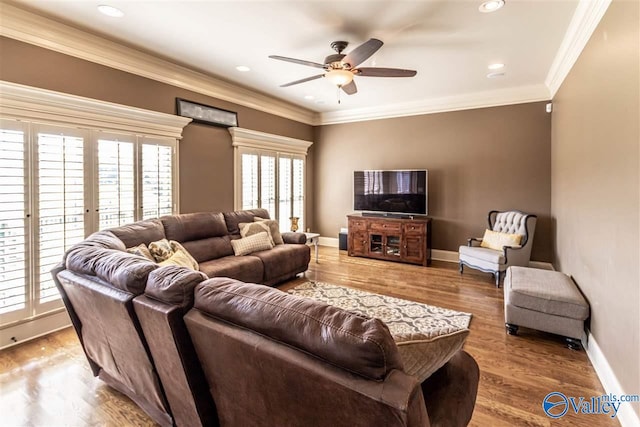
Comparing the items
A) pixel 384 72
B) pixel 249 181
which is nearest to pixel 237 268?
pixel 249 181

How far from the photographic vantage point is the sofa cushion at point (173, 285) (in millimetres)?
1394

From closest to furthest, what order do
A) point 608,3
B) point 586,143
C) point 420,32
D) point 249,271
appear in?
point 608,3, point 586,143, point 420,32, point 249,271

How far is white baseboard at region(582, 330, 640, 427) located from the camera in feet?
5.82

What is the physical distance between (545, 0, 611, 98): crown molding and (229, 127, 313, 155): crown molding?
164 inches

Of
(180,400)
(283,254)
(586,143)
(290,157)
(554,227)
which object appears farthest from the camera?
(290,157)

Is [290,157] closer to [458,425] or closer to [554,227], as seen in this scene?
[554,227]

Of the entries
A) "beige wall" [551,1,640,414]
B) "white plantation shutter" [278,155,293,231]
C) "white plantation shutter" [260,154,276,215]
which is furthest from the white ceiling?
"white plantation shutter" [278,155,293,231]

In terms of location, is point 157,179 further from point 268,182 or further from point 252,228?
point 268,182

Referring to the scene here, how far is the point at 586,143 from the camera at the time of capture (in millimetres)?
2816

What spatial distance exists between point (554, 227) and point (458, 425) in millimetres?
4541

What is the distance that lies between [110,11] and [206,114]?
1803 mm

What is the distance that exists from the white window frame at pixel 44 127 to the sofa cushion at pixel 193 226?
2.38 feet

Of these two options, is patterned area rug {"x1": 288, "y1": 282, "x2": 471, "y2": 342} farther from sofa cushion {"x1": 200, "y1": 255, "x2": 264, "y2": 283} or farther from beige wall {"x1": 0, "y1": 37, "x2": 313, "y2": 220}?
beige wall {"x1": 0, "y1": 37, "x2": 313, "y2": 220}

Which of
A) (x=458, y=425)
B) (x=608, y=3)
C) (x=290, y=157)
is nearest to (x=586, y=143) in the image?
(x=608, y=3)
